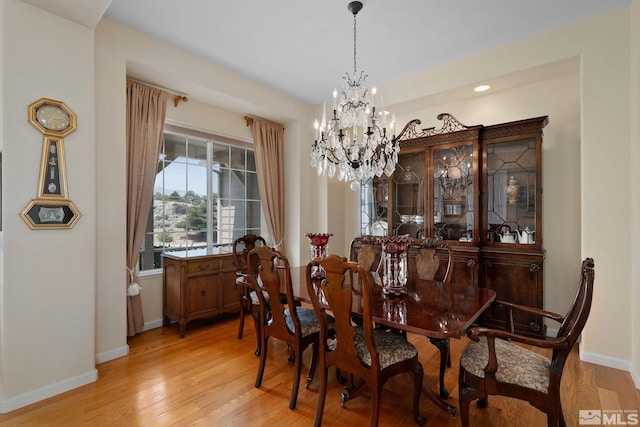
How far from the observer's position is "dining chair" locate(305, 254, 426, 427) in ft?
5.13

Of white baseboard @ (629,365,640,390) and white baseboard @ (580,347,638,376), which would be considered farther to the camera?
white baseboard @ (580,347,638,376)

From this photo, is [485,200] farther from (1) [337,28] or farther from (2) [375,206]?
(1) [337,28]

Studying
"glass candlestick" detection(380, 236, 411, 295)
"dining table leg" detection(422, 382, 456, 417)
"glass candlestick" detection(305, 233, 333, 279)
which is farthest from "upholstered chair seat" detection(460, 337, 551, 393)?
"glass candlestick" detection(305, 233, 333, 279)

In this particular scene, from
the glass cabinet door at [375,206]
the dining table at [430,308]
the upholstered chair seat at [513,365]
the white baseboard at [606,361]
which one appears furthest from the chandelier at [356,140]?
the white baseboard at [606,361]

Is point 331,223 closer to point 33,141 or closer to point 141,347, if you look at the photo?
point 141,347

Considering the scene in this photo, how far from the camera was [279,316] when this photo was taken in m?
2.12

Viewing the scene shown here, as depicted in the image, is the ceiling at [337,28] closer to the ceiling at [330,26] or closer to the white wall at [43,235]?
the ceiling at [330,26]

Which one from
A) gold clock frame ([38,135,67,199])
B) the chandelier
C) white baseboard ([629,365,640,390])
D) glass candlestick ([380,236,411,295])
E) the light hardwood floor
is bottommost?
the light hardwood floor

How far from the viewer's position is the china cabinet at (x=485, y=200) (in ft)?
9.84

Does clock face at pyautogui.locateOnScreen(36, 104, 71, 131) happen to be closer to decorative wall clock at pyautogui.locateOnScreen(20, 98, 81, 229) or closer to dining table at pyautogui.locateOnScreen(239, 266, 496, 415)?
decorative wall clock at pyautogui.locateOnScreen(20, 98, 81, 229)

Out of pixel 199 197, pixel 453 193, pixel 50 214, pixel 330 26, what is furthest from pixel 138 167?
pixel 453 193

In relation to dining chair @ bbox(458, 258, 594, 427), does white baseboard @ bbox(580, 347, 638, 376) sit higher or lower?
lower

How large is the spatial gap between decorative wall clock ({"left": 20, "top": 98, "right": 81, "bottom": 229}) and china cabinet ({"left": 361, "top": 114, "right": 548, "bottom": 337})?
3.35 meters

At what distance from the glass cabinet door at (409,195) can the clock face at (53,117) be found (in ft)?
11.1
